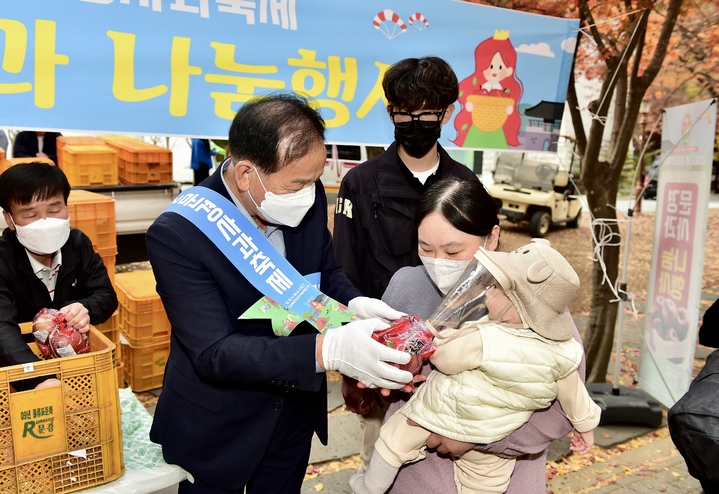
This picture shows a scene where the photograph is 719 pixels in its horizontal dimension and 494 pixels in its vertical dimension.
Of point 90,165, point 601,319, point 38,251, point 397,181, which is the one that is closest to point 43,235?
point 38,251

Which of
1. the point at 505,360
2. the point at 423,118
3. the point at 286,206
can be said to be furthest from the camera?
the point at 423,118

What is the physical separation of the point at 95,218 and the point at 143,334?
1.04 metres

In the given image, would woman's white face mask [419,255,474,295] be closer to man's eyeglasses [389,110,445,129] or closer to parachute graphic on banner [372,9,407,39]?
man's eyeglasses [389,110,445,129]

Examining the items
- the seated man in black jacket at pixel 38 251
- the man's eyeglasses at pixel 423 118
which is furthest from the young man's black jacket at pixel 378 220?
the seated man in black jacket at pixel 38 251

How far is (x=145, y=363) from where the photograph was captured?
4801 millimetres

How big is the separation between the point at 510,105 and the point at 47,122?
3.21 meters

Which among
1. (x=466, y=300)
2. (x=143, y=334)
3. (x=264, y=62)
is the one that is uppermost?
(x=264, y=62)

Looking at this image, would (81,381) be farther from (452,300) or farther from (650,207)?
(650,207)

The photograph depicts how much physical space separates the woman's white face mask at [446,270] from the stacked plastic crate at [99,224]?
8.99 feet

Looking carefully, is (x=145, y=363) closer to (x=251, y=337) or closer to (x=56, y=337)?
(x=56, y=337)

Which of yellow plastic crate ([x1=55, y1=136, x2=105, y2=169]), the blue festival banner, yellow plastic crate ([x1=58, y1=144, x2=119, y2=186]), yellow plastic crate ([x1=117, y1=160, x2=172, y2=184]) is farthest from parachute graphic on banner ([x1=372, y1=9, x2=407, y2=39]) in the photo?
yellow plastic crate ([x1=55, y1=136, x2=105, y2=169])

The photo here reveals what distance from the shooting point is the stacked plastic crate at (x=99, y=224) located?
4.10m

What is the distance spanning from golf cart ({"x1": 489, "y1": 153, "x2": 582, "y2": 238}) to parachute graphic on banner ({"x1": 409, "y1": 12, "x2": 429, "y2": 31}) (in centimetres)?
841

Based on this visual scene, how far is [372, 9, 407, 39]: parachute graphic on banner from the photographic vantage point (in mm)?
4016
